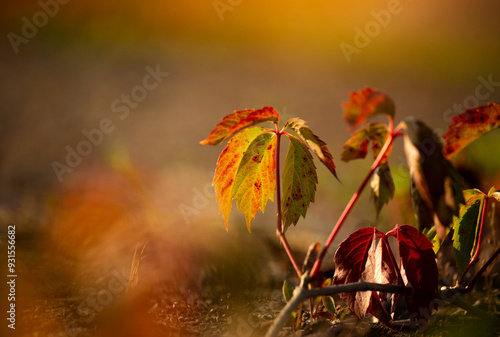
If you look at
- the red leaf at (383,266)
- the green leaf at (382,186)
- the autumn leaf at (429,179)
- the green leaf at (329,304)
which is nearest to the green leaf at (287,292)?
the green leaf at (329,304)

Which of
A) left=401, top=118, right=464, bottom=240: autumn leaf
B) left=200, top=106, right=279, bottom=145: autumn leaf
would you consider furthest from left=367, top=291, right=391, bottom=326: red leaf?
left=200, top=106, right=279, bottom=145: autumn leaf

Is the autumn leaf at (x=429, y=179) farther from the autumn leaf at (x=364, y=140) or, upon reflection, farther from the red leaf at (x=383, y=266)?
the red leaf at (x=383, y=266)

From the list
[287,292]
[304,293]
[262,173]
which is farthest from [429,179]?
[287,292]

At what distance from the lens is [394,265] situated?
3.34ft

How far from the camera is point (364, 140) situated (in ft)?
3.02

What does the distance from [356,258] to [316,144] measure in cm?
32

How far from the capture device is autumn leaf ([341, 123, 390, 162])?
2.87ft

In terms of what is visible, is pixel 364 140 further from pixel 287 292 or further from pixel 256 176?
pixel 287 292

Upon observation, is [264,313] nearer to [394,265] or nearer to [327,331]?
[327,331]

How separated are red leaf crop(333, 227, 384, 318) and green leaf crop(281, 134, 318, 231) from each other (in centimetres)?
13

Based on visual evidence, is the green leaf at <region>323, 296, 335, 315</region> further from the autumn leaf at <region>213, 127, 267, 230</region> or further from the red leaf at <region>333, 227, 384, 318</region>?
the autumn leaf at <region>213, 127, 267, 230</region>

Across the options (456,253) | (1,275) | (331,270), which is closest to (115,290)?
(1,275)

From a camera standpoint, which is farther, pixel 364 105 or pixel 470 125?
pixel 470 125

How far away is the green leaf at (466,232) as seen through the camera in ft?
3.47
